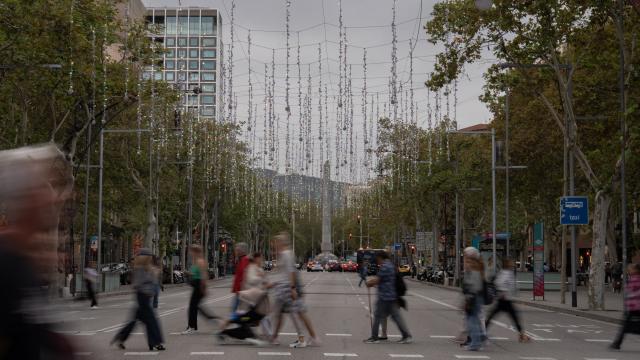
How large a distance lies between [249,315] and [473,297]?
391 centimetres

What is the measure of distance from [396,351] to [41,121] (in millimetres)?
35079

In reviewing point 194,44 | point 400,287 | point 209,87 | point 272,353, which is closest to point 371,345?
point 400,287

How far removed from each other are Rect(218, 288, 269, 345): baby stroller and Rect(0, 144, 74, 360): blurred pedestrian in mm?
13202

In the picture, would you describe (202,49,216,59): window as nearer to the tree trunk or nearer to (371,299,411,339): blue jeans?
the tree trunk

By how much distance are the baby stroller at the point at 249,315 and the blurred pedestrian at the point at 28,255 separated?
1320 centimetres

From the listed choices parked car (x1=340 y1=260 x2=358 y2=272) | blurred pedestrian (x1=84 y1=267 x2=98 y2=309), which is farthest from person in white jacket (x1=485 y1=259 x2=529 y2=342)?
parked car (x1=340 y1=260 x2=358 y2=272)

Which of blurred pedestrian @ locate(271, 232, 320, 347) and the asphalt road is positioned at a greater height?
blurred pedestrian @ locate(271, 232, 320, 347)

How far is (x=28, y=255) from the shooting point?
3.95m

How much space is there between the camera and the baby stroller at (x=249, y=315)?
56.7ft

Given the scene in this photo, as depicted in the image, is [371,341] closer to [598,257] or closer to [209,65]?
[598,257]

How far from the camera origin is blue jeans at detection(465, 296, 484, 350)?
17109mm

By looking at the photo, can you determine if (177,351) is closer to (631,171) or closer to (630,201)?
(631,171)

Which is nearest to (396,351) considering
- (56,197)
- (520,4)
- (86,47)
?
(56,197)

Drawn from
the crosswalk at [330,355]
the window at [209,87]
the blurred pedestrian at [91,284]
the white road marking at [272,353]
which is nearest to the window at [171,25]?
the window at [209,87]
